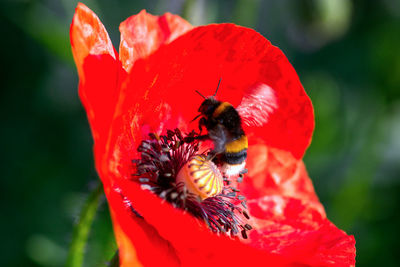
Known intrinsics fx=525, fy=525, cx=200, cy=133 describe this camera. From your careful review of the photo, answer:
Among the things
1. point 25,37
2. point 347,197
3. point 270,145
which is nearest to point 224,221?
point 270,145

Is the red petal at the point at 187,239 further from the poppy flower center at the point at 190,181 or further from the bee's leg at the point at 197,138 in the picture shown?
the bee's leg at the point at 197,138

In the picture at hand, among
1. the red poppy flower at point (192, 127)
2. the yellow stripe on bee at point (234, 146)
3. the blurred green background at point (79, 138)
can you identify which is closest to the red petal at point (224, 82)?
the red poppy flower at point (192, 127)

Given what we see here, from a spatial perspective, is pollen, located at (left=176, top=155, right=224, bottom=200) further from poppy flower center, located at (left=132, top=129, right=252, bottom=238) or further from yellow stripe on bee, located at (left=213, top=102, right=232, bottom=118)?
yellow stripe on bee, located at (left=213, top=102, right=232, bottom=118)

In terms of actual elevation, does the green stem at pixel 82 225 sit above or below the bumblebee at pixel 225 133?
below

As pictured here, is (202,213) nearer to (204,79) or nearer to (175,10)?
(204,79)

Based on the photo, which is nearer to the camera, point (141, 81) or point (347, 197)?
point (141, 81)

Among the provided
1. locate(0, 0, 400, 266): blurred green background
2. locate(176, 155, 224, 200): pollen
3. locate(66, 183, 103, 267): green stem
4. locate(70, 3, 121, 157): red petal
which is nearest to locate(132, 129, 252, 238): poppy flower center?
locate(176, 155, 224, 200): pollen
